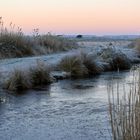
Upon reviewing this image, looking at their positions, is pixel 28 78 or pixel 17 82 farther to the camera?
pixel 28 78

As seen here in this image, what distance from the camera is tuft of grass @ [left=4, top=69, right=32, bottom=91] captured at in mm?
13795

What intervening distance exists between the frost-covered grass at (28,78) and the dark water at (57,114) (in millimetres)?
497

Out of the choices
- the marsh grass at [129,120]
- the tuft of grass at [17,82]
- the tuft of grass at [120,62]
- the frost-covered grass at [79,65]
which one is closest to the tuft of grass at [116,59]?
the tuft of grass at [120,62]

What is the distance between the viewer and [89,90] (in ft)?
47.4

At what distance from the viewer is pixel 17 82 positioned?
14172 mm

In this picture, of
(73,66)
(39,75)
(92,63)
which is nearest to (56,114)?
(39,75)

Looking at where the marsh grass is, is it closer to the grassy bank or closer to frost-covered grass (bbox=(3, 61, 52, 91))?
frost-covered grass (bbox=(3, 61, 52, 91))

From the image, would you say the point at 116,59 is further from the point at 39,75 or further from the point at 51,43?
the point at 39,75

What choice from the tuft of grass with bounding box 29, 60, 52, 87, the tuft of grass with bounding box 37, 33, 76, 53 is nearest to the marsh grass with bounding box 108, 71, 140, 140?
the tuft of grass with bounding box 29, 60, 52, 87

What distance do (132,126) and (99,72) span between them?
532 inches

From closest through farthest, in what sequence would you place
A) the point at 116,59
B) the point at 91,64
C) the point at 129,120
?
the point at 129,120 → the point at 91,64 → the point at 116,59

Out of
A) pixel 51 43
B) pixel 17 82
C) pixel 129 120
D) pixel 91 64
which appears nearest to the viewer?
pixel 129 120

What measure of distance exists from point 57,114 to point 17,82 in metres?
3.75

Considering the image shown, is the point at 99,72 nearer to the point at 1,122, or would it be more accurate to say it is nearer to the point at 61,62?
the point at 61,62
